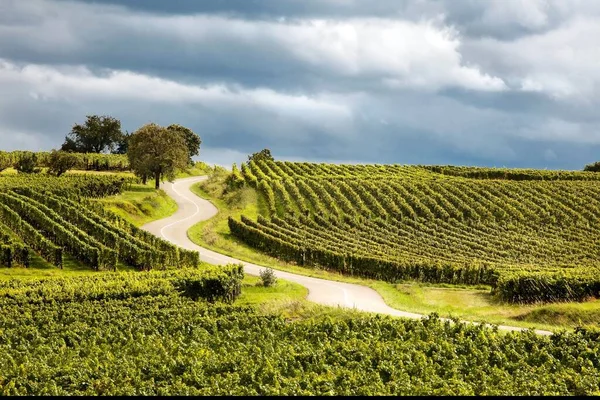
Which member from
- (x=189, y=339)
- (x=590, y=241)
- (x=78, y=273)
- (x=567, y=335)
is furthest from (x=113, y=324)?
(x=590, y=241)

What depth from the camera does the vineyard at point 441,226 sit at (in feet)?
177

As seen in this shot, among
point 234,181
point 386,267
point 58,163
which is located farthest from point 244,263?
point 58,163

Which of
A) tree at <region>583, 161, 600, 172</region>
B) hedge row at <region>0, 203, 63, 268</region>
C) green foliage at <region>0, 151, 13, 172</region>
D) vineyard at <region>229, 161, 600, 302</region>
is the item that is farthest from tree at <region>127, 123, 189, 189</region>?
tree at <region>583, 161, 600, 172</region>

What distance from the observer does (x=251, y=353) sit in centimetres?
2855

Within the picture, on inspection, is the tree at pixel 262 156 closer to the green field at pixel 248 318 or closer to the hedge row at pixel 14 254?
the green field at pixel 248 318

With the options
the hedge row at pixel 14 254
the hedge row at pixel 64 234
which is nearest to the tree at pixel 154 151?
the hedge row at pixel 64 234

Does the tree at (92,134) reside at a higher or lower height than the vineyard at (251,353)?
higher

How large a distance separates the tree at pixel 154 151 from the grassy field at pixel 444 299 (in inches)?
565

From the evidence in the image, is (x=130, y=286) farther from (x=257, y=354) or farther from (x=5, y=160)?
(x=5, y=160)

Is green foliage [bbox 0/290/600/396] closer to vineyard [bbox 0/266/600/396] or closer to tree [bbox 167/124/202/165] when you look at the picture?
vineyard [bbox 0/266/600/396]

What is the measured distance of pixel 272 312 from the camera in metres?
36.5

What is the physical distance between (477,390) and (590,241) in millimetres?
54489

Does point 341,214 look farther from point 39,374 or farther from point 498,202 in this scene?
point 39,374

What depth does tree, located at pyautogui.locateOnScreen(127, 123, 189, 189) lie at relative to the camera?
8888 centimetres
